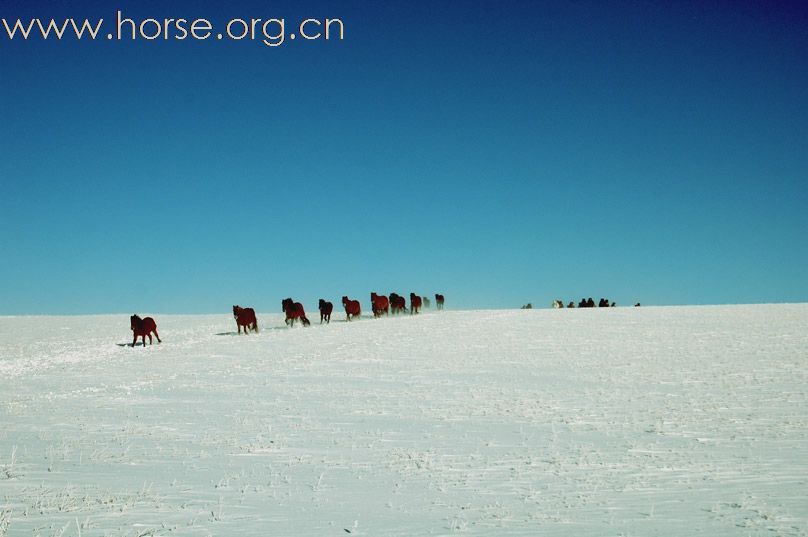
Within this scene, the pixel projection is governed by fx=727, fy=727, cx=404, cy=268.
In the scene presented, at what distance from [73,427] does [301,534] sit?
7.51 meters

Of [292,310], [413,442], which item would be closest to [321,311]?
[292,310]

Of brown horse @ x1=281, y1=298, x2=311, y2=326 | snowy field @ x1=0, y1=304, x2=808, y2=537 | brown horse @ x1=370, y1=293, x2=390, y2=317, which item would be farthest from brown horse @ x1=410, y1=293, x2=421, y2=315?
snowy field @ x1=0, y1=304, x2=808, y2=537

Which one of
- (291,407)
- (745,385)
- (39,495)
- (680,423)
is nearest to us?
(39,495)

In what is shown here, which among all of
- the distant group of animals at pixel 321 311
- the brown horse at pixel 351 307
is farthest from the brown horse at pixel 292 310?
the brown horse at pixel 351 307

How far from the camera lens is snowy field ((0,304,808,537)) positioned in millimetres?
7641

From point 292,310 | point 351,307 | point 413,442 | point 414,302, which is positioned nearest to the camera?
point 413,442

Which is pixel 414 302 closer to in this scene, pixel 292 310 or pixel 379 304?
pixel 379 304

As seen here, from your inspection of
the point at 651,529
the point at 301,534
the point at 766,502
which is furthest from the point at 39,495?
the point at 766,502

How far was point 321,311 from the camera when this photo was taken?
131ft

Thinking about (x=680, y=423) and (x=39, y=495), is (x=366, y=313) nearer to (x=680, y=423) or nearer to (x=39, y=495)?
(x=680, y=423)

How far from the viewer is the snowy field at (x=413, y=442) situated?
7641 millimetres

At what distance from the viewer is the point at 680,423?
1257 cm

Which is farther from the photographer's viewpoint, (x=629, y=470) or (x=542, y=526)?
(x=629, y=470)

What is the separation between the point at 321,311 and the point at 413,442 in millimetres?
28870
